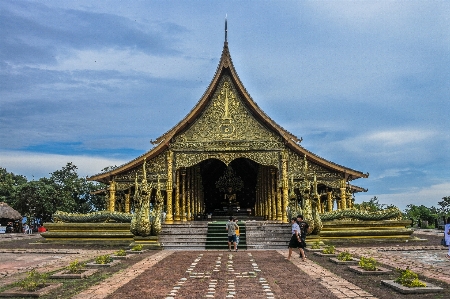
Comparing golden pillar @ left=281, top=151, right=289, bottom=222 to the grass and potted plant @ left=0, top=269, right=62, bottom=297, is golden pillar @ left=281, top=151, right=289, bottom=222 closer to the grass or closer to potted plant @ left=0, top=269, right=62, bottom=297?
the grass

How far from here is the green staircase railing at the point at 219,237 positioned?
612 inches

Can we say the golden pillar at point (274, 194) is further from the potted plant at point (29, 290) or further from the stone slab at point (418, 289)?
the potted plant at point (29, 290)

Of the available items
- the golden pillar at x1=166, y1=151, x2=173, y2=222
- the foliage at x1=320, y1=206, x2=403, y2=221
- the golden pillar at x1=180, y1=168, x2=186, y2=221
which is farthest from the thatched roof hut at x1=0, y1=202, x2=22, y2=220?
the foliage at x1=320, y1=206, x2=403, y2=221

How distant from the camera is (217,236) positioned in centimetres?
1644

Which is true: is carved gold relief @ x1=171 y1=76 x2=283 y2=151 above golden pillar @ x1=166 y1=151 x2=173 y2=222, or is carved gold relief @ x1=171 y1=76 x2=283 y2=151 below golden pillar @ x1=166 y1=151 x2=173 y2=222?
above

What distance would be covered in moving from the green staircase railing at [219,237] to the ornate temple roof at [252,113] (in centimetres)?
453

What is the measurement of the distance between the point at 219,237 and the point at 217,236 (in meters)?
0.17

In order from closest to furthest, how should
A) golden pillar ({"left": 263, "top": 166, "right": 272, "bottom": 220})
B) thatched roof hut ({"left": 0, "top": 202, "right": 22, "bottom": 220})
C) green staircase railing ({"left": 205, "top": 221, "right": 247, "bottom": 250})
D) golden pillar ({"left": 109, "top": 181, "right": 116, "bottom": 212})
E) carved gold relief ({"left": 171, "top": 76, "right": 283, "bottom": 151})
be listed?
1. green staircase railing ({"left": 205, "top": 221, "right": 247, "bottom": 250})
2. carved gold relief ({"left": 171, "top": 76, "right": 283, "bottom": 151})
3. golden pillar ({"left": 109, "top": 181, "right": 116, "bottom": 212})
4. golden pillar ({"left": 263, "top": 166, "right": 272, "bottom": 220})
5. thatched roof hut ({"left": 0, "top": 202, "right": 22, "bottom": 220})

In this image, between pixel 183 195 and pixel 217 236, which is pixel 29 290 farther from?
pixel 183 195

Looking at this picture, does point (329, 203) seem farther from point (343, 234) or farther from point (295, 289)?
point (295, 289)

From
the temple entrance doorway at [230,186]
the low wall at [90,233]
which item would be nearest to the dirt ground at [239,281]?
the low wall at [90,233]

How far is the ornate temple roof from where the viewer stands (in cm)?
1972

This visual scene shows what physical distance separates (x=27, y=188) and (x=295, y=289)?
111 ft

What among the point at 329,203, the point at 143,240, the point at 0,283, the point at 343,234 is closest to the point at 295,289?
the point at 0,283
